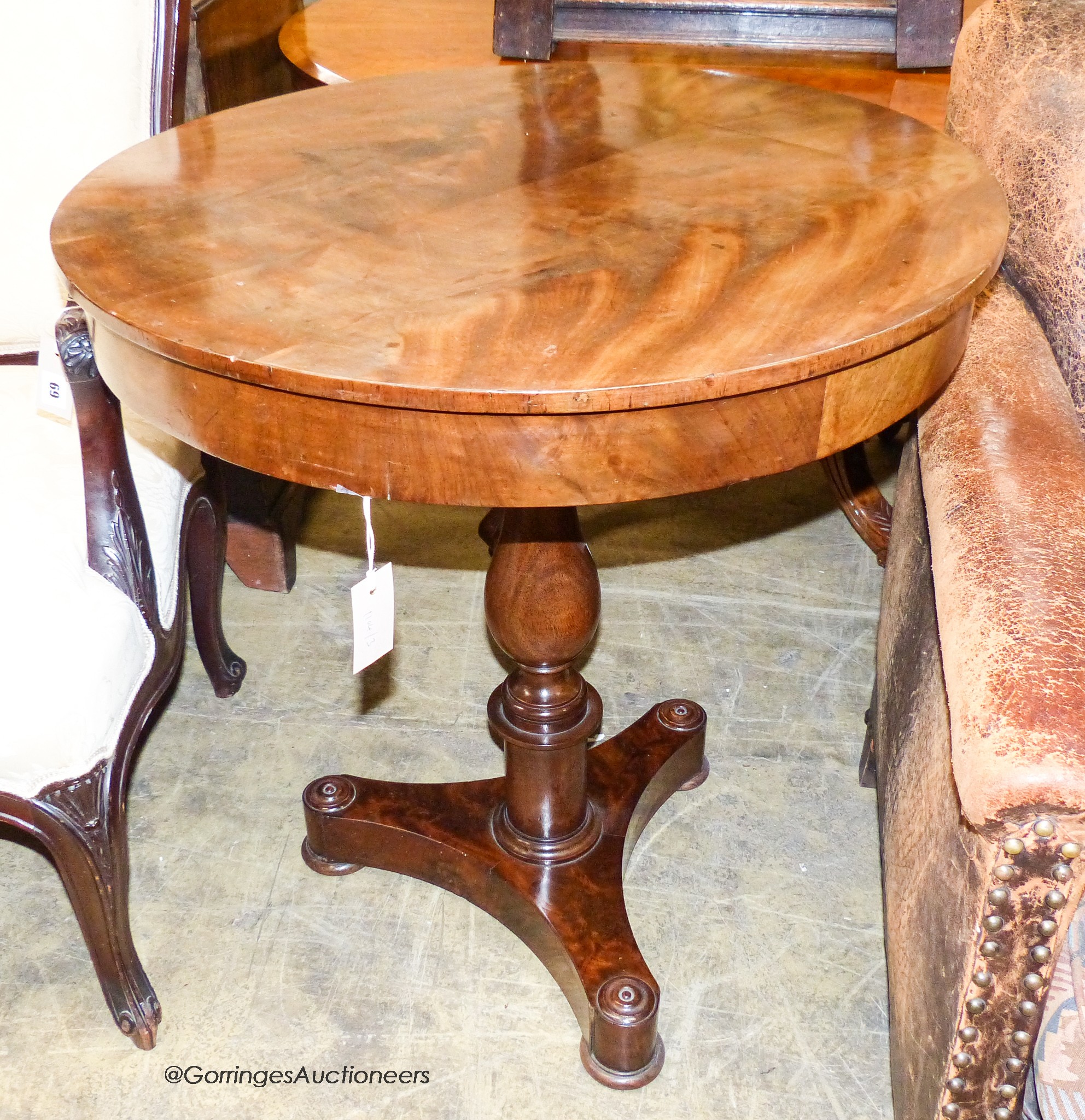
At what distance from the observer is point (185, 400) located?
89 centimetres

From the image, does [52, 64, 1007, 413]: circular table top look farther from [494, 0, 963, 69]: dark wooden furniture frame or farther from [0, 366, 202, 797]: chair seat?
[494, 0, 963, 69]: dark wooden furniture frame

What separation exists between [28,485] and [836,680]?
47.7 inches

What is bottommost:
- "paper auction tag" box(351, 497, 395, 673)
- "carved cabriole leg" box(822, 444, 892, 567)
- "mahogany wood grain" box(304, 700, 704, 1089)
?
"mahogany wood grain" box(304, 700, 704, 1089)

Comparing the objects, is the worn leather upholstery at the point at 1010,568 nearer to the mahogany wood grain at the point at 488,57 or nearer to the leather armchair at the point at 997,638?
the leather armchair at the point at 997,638

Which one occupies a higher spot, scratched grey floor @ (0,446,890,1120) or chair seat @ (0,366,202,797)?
chair seat @ (0,366,202,797)

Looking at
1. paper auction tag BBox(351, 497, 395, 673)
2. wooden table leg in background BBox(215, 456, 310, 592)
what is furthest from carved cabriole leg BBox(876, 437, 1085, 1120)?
wooden table leg in background BBox(215, 456, 310, 592)

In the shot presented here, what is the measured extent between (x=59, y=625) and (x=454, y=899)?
2.10 feet

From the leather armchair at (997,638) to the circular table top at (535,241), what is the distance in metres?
0.16

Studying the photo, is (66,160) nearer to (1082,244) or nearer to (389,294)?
(389,294)

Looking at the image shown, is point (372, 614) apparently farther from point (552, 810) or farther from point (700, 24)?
point (700, 24)

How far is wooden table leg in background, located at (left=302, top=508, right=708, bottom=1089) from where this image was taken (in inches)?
48.9

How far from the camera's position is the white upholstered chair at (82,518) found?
1.13m

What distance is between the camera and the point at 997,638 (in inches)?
33.0

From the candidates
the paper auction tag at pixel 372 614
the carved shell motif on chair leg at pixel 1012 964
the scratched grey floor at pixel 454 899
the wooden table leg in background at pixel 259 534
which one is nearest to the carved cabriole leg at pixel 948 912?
the carved shell motif on chair leg at pixel 1012 964
